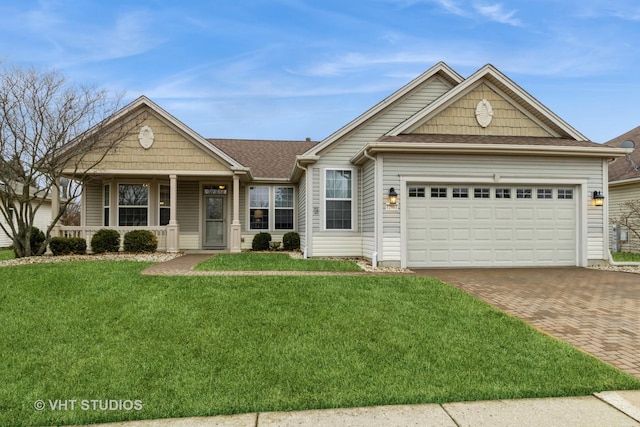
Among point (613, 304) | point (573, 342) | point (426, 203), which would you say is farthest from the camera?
point (426, 203)

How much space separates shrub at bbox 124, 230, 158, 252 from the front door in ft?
9.35

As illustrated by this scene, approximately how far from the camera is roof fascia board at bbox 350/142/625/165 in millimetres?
10133

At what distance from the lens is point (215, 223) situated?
53.0ft

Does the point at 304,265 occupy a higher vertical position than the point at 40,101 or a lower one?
lower

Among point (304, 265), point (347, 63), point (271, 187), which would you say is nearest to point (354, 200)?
point (304, 265)

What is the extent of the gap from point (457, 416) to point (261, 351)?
219cm

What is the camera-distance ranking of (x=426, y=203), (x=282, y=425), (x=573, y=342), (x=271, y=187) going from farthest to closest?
(x=271, y=187) → (x=426, y=203) → (x=573, y=342) → (x=282, y=425)

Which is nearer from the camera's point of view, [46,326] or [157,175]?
[46,326]

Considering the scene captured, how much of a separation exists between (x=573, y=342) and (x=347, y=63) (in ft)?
69.6

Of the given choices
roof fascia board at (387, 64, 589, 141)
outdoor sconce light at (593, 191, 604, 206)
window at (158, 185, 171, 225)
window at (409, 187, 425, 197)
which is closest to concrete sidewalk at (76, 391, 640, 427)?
window at (409, 187, 425, 197)

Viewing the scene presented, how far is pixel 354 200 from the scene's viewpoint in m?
12.5

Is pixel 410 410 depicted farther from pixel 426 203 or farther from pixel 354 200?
A: pixel 354 200

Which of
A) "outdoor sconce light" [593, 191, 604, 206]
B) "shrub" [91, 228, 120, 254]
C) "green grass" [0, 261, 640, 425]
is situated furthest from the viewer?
"shrub" [91, 228, 120, 254]

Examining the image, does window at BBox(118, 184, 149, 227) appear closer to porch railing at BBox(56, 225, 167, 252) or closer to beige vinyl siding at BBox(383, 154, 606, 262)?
porch railing at BBox(56, 225, 167, 252)
